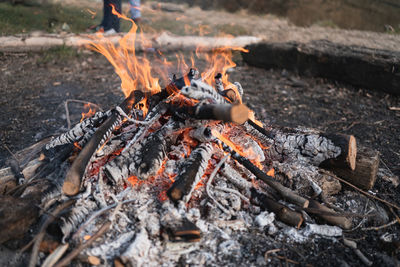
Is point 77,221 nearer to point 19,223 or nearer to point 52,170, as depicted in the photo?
point 19,223

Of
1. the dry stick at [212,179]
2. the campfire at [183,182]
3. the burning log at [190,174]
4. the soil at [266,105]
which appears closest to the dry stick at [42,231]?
the campfire at [183,182]

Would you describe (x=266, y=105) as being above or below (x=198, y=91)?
below

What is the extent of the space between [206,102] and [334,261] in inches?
51.9

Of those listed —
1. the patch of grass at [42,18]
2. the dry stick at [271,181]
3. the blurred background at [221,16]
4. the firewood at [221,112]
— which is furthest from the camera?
the blurred background at [221,16]

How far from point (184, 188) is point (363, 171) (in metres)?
1.48

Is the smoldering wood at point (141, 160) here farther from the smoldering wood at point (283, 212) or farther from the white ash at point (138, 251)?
the smoldering wood at point (283, 212)

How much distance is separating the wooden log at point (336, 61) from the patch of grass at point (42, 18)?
4.44m

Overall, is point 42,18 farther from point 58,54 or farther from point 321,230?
point 321,230

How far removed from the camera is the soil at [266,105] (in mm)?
2092

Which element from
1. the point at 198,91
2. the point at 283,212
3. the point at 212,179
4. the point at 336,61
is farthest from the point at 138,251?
the point at 336,61

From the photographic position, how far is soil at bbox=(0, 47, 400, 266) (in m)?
2.09

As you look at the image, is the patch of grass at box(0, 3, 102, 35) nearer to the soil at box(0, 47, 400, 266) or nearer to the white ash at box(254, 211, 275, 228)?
the soil at box(0, 47, 400, 266)

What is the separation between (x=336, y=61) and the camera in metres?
5.73

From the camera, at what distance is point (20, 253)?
187cm
